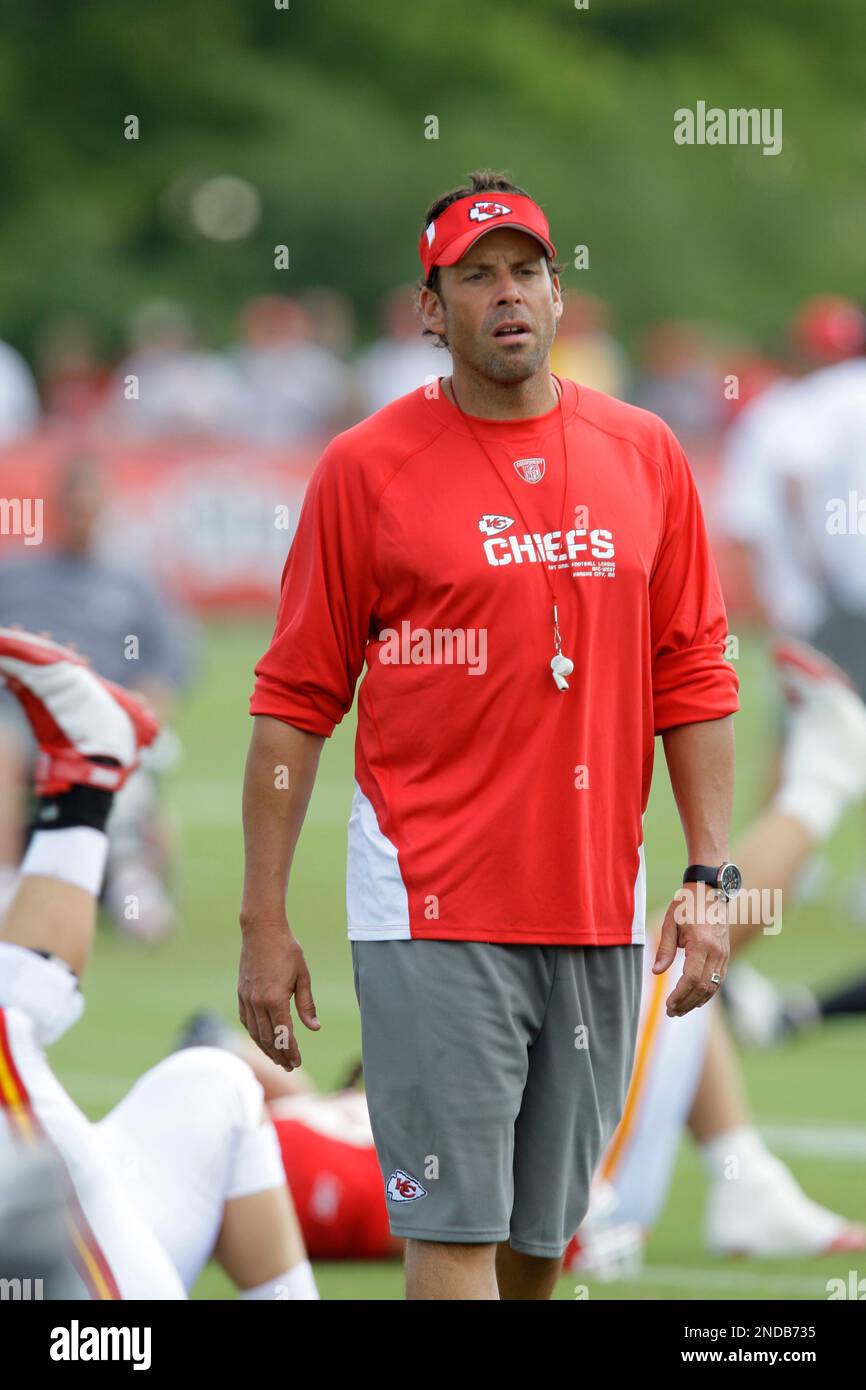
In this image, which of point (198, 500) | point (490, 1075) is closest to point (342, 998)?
point (490, 1075)

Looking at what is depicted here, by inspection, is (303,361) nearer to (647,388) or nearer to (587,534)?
(647,388)

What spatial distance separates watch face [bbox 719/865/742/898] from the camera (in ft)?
14.4

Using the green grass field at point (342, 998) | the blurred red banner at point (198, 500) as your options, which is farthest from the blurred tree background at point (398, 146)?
the green grass field at point (342, 998)

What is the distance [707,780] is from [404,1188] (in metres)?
0.86

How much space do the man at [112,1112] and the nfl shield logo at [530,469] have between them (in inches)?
41.8

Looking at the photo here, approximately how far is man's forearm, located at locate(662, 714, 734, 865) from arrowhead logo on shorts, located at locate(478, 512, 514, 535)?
501 millimetres

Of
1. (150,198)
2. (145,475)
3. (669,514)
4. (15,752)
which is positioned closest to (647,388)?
A: (145,475)

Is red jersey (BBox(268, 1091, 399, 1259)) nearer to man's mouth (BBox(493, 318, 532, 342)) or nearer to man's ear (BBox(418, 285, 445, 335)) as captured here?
man's ear (BBox(418, 285, 445, 335))

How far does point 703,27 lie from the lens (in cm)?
4347

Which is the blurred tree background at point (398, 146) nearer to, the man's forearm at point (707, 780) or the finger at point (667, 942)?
the man's forearm at point (707, 780)

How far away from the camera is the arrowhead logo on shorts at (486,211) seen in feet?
14.1

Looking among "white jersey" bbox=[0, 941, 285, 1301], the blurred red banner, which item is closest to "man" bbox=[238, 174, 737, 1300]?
"white jersey" bbox=[0, 941, 285, 1301]
